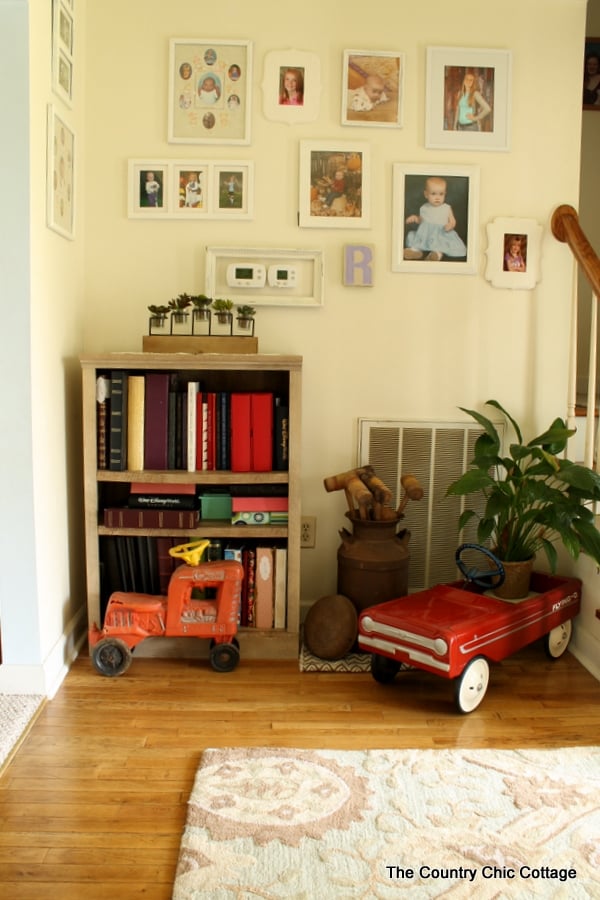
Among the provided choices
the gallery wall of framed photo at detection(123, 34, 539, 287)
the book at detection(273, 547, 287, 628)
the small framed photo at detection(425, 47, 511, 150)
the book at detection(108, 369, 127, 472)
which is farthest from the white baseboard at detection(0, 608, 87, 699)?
the small framed photo at detection(425, 47, 511, 150)

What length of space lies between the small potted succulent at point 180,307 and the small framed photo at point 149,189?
339 mm

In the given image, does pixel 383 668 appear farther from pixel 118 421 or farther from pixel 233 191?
pixel 233 191

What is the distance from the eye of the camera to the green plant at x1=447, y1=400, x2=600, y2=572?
2398 mm

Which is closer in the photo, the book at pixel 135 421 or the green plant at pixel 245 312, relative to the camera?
the book at pixel 135 421

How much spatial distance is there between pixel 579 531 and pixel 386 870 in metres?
1.25

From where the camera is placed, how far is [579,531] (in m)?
2.42

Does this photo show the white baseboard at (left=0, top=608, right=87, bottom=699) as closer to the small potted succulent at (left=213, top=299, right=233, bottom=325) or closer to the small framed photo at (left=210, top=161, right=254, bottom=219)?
the small potted succulent at (left=213, top=299, right=233, bottom=325)

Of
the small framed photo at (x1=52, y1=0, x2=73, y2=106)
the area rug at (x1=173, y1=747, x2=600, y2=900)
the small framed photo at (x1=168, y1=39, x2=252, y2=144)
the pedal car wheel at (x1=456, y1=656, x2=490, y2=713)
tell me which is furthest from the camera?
the small framed photo at (x1=168, y1=39, x2=252, y2=144)

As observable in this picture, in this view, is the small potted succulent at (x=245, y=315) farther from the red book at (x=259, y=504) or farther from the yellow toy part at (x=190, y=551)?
the yellow toy part at (x=190, y=551)

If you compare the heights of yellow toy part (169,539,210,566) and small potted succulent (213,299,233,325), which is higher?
small potted succulent (213,299,233,325)

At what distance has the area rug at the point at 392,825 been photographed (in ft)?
4.96

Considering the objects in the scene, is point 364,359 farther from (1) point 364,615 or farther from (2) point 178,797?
(2) point 178,797

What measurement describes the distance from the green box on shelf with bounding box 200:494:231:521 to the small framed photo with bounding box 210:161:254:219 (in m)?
0.99

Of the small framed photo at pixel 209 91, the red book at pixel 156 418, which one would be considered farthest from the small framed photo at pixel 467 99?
the red book at pixel 156 418
